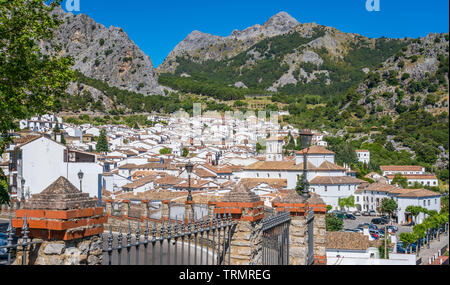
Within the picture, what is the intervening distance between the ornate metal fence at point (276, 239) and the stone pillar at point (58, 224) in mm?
3371

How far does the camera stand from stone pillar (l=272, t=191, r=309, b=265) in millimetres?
8453

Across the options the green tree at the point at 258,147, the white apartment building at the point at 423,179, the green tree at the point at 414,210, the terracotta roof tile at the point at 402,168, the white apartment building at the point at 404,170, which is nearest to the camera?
the green tree at the point at 414,210

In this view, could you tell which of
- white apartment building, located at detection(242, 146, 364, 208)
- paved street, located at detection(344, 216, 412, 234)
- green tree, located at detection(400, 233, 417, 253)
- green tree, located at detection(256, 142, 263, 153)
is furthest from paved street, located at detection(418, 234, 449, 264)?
green tree, located at detection(256, 142, 263, 153)

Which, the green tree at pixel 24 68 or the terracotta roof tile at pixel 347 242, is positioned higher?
the green tree at pixel 24 68

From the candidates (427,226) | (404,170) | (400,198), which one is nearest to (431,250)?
(427,226)

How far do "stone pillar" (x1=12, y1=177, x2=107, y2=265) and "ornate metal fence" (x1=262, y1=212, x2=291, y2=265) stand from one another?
3.37 metres

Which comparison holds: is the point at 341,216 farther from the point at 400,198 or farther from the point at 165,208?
the point at 165,208

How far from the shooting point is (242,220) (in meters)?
6.29

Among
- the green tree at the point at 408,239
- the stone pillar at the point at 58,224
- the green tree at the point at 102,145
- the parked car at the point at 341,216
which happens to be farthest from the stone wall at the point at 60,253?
the green tree at the point at 102,145

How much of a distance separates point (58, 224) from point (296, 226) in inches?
217

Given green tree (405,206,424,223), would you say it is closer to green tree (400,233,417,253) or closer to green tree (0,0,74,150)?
green tree (400,233,417,253)

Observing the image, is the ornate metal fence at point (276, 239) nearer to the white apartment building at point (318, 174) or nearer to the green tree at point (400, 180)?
the white apartment building at point (318, 174)

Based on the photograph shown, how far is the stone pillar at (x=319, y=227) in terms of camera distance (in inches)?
388
